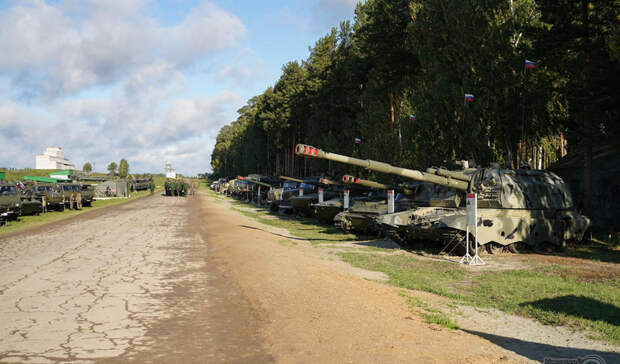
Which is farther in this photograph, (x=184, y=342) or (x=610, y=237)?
(x=610, y=237)

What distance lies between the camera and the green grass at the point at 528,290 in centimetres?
648

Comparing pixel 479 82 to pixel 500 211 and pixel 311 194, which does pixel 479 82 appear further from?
pixel 311 194

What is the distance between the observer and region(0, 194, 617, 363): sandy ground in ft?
15.5

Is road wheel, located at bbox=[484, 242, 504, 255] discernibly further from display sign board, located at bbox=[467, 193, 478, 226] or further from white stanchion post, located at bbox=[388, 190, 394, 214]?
white stanchion post, located at bbox=[388, 190, 394, 214]

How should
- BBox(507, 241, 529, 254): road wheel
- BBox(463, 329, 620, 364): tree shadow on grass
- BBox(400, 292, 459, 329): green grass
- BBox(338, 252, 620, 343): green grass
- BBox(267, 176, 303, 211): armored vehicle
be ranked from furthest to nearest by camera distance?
1. BBox(267, 176, 303, 211): armored vehicle
2. BBox(507, 241, 529, 254): road wheel
3. BBox(338, 252, 620, 343): green grass
4. BBox(400, 292, 459, 329): green grass
5. BBox(463, 329, 620, 364): tree shadow on grass

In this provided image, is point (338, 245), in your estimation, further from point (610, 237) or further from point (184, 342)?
point (184, 342)

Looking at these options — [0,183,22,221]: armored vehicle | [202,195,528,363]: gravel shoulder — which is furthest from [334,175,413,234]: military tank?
[0,183,22,221]: armored vehicle

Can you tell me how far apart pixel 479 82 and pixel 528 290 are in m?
13.0

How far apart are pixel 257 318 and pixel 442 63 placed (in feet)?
59.2

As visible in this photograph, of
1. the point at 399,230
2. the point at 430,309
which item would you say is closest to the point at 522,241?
the point at 399,230

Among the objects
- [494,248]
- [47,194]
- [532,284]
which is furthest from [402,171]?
[47,194]

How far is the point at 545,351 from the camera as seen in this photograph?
16.8ft

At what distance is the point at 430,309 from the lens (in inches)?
266

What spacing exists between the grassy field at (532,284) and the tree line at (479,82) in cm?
603
